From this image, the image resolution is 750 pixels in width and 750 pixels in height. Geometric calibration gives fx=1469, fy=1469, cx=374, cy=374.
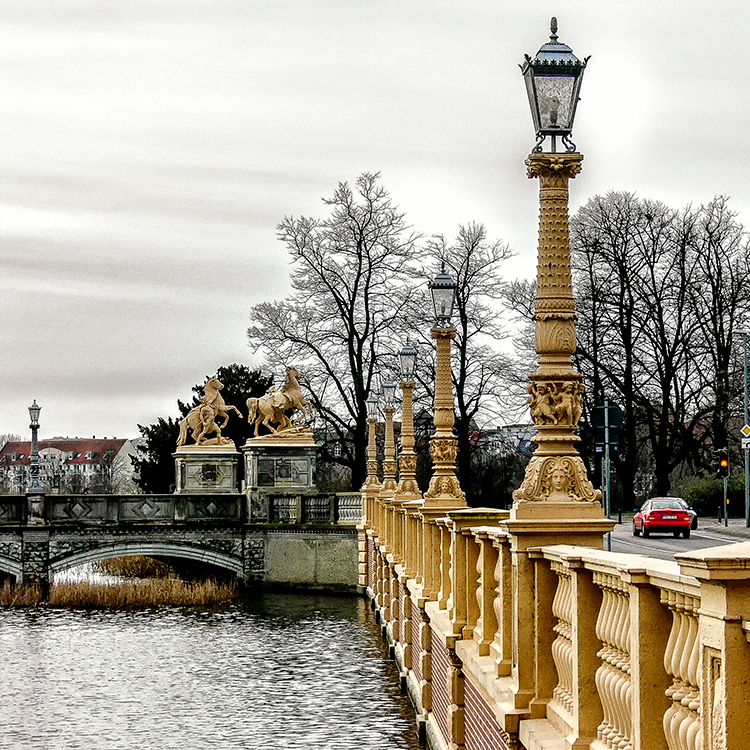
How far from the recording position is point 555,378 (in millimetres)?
8703

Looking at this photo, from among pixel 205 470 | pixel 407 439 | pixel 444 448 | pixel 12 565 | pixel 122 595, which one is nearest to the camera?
pixel 444 448

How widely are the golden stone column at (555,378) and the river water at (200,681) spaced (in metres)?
8.51

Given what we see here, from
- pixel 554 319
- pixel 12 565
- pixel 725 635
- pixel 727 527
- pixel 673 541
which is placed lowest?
pixel 12 565

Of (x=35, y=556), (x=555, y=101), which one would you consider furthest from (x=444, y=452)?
(x=35, y=556)

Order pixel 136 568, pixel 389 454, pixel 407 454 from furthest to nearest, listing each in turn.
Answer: pixel 136 568 < pixel 389 454 < pixel 407 454

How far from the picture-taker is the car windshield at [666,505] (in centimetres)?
3581

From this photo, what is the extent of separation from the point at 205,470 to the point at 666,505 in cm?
1649

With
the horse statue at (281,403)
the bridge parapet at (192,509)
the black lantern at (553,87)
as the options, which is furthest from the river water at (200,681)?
the horse statue at (281,403)

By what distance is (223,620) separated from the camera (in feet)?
111

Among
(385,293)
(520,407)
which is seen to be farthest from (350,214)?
(520,407)

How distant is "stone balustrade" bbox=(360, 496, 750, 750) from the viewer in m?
4.19

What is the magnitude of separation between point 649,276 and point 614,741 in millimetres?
42525

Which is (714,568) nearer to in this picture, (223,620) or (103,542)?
(223,620)

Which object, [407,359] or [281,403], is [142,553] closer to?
[281,403]
